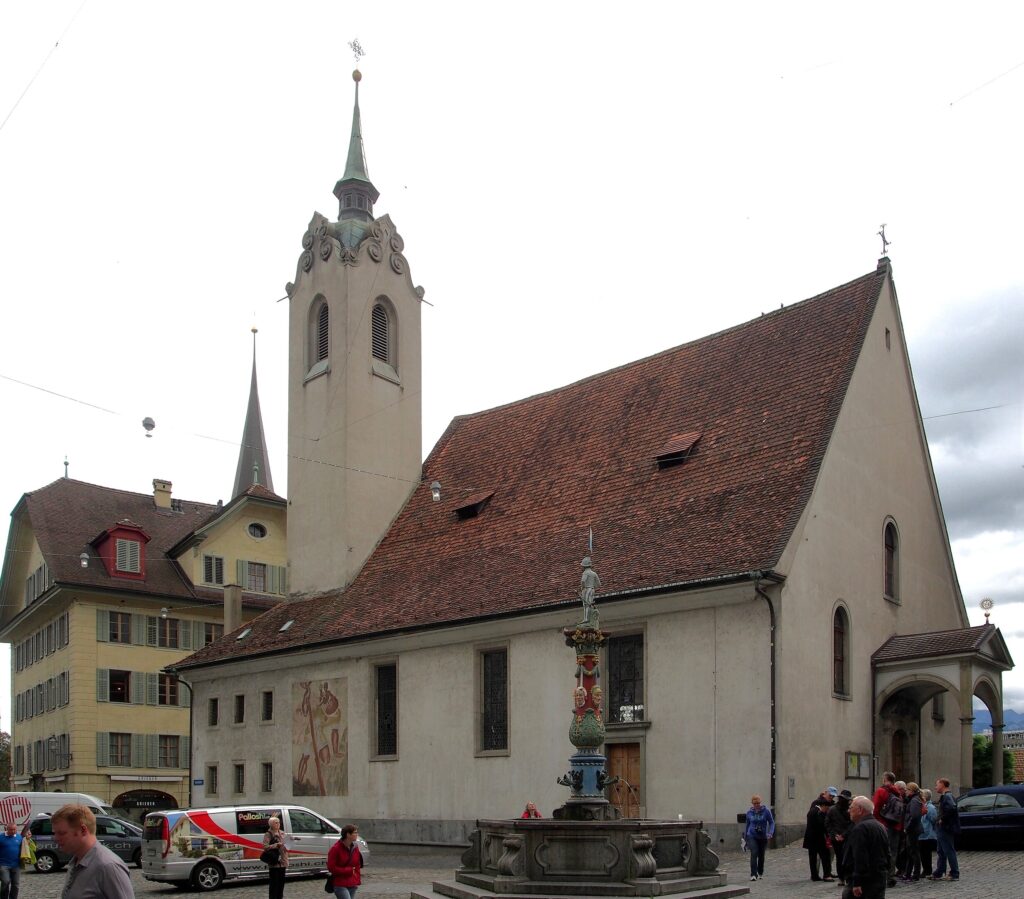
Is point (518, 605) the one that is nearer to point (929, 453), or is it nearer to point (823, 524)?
point (823, 524)

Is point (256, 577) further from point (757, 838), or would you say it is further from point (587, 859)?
point (587, 859)

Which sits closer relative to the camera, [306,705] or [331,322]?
[306,705]

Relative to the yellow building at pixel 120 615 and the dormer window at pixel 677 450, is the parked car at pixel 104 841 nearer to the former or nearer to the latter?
the yellow building at pixel 120 615

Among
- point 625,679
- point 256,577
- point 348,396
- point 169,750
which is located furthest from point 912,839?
point 256,577

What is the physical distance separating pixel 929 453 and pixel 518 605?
434 inches

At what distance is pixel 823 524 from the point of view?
2527 cm

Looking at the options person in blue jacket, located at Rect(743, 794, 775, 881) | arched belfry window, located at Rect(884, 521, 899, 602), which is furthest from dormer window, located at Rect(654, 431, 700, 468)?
person in blue jacket, located at Rect(743, 794, 775, 881)

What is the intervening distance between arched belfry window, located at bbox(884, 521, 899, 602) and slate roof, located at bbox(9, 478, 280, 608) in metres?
27.6

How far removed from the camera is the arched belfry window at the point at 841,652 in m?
25.4

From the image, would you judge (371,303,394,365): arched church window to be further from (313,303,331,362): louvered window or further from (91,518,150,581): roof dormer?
(91,518,150,581): roof dormer

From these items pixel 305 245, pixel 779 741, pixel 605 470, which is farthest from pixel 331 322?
pixel 779 741

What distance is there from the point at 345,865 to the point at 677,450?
1622 cm

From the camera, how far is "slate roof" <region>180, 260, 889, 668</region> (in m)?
25.6

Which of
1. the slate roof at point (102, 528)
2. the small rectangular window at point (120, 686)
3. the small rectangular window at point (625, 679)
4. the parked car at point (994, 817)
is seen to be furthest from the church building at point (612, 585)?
the slate roof at point (102, 528)
